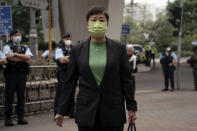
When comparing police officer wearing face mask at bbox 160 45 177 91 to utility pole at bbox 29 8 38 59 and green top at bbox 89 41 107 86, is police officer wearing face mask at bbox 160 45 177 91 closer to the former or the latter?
utility pole at bbox 29 8 38 59

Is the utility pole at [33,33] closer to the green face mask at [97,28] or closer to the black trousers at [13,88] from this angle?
the black trousers at [13,88]

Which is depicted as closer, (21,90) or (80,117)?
(80,117)

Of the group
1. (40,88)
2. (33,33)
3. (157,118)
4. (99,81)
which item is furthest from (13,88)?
(33,33)

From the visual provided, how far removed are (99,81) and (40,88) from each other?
6.25m

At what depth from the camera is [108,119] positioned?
411 centimetres

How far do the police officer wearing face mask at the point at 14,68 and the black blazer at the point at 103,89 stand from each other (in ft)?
13.9

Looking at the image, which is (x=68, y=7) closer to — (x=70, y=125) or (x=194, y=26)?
(x=70, y=125)

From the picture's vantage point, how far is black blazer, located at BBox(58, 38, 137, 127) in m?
4.11

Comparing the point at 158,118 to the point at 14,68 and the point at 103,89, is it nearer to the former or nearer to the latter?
the point at 14,68

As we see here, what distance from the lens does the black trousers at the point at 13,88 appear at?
8484mm

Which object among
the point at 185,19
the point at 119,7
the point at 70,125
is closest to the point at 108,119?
the point at 70,125

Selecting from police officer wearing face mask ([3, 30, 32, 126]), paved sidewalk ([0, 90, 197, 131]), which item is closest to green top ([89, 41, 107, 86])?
paved sidewalk ([0, 90, 197, 131])

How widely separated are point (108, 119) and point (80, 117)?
265 millimetres

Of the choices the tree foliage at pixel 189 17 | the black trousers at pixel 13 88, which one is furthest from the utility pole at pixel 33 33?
the tree foliage at pixel 189 17
